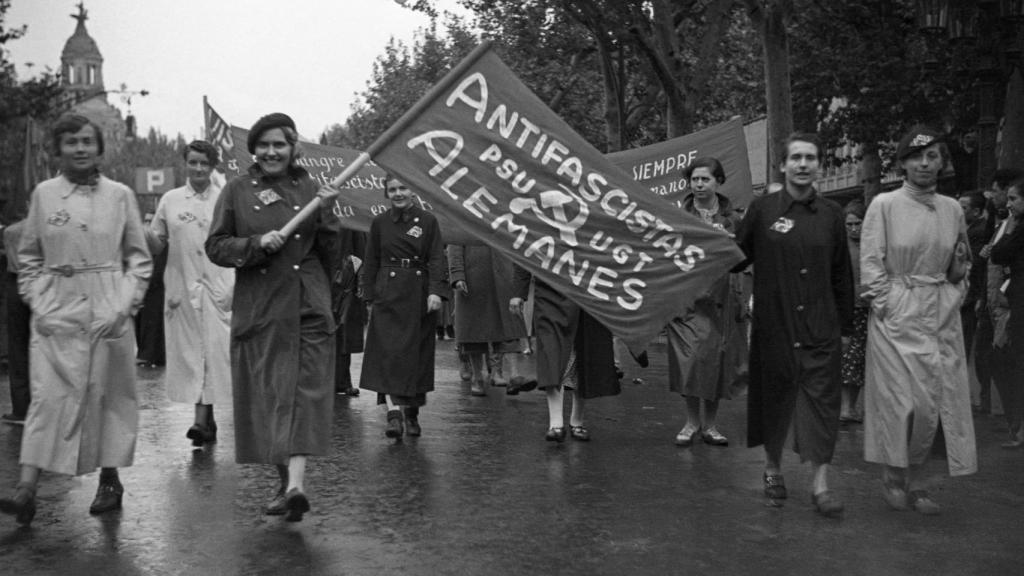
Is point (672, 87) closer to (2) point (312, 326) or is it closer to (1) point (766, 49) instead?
(1) point (766, 49)

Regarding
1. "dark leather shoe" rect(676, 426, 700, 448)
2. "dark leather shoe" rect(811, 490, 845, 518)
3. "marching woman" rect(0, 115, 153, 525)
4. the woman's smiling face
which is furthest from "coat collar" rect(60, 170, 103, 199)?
"dark leather shoe" rect(676, 426, 700, 448)

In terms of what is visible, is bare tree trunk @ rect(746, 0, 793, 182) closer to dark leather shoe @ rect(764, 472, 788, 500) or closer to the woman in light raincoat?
the woman in light raincoat

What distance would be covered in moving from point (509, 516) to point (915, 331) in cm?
A: 226

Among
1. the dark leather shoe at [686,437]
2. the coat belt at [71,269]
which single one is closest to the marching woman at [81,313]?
the coat belt at [71,269]

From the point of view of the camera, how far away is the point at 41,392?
6.34 meters

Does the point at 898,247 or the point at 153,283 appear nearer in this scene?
the point at 898,247

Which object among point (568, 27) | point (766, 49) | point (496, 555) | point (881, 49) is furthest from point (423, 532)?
point (568, 27)

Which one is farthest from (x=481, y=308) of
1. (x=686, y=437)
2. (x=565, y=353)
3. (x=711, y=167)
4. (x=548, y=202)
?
(x=548, y=202)

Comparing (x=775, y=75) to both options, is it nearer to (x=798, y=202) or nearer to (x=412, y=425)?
(x=412, y=425)

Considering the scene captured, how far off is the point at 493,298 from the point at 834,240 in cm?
632

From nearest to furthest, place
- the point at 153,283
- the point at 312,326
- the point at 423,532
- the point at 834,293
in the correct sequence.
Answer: the point at 423,532 → the point at 312,326 → the point at 834,293 → the point at 153,283

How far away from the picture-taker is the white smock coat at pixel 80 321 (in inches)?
249

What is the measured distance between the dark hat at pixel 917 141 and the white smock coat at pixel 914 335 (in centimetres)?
23

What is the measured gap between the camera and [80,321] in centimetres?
639
